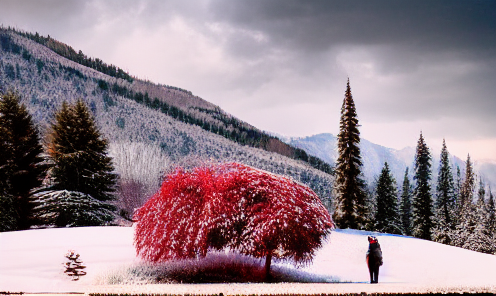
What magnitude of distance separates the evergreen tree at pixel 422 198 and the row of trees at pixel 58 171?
1221 inches

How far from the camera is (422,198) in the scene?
42188 millimetres

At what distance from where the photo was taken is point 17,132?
28.0 m

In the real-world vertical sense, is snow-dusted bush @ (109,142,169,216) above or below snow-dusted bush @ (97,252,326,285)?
above

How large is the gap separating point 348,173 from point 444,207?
20.8m

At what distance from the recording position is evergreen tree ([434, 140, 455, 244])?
40162mm

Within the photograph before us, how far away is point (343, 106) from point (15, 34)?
371 ft

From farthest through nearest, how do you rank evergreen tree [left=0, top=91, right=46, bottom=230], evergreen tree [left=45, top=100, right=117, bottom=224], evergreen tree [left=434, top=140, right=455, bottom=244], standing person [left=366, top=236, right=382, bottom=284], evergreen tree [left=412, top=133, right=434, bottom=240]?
evergreen tree [left=412, top=133, right=434, bottom=240], evergreen tree [left=434, top=140, right=455, bottom=244], evergreen tree [left=45, top=100, right=117, bottom=224], evergreen tree [left=0, top=91, right=46, bottom=230], standing person [left=366, top=236, right=382, bottom=284]

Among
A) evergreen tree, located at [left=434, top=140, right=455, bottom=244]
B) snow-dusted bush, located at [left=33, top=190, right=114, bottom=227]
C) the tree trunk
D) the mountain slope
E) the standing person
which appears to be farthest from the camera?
the mountain slope

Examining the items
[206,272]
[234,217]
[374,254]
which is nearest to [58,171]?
[206,272]

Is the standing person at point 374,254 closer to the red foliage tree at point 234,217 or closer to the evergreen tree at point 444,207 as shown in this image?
the red foliage tree at point 234,217

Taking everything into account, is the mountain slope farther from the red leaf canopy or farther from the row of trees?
the red leaf canopy

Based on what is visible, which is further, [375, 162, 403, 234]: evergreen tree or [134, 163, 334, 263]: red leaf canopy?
[375, 162, 403, 234]: evergreen tree

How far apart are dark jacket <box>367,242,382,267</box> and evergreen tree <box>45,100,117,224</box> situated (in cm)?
2210

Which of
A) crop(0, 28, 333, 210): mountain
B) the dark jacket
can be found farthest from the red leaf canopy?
crop(0, 28, 333, 210): mountain
